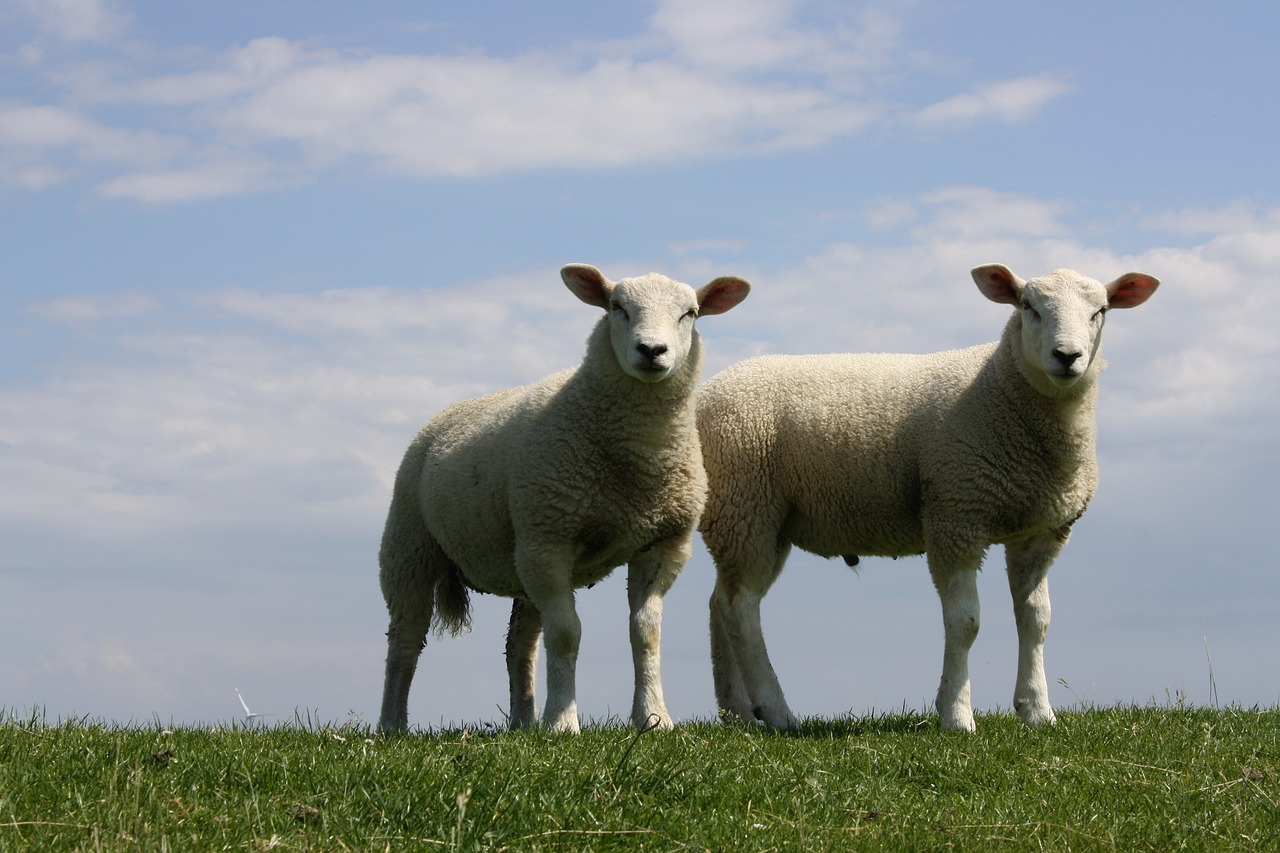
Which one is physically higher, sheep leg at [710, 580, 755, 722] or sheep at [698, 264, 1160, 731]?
sheep at [698, 264, 1160, 731]

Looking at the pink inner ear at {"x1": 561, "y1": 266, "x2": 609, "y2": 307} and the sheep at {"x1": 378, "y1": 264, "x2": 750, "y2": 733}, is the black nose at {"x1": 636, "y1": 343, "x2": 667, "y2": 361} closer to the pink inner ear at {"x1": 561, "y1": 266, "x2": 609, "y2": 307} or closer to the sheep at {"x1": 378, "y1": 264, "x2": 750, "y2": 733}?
the sheep at {"x1": 378, "y1": 264, "x2": 750, "y2": 733}

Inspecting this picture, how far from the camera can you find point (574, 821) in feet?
18.1

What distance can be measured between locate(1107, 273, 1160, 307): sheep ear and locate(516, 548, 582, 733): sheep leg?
468 centimetres

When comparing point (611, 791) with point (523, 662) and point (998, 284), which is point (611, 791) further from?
point (998, 284)

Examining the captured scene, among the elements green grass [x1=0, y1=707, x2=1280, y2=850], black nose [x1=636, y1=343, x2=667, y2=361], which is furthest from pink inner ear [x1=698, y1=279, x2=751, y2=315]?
green grass [x1=0, y1=707, x2=1280, y2=850]

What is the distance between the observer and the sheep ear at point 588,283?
9.70m

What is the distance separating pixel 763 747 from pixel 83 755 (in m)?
3.61

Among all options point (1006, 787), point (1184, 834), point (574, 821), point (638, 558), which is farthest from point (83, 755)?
point (1184, 834)

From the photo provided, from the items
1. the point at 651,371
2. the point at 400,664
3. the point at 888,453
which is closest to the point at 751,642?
the point at 888,453

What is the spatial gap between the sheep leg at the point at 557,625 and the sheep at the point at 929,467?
1.79 meters

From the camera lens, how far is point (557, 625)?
919 centimetres

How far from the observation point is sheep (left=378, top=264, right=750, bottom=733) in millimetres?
9219

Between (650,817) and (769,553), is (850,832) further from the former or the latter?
(769,553)

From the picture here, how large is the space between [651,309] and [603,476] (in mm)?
1163
